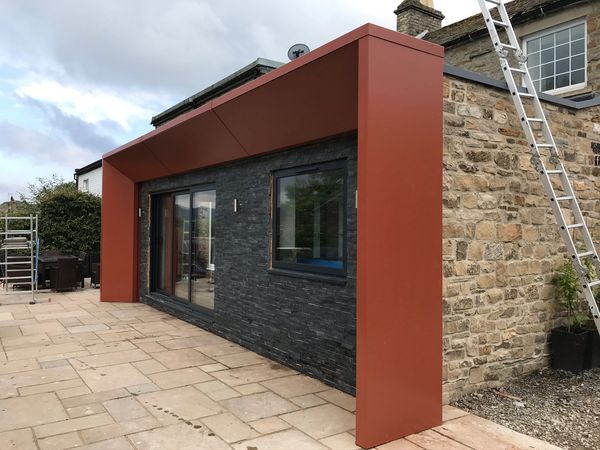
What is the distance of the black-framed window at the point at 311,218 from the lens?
15.7 ft

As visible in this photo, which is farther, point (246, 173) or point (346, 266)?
point (246, 173)

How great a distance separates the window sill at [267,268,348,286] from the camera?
15.0 feet

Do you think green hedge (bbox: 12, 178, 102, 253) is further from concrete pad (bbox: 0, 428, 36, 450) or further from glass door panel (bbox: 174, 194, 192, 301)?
concrete pad (bbox: 0, 428, 36, 450)

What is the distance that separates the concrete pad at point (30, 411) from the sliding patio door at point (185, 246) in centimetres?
317

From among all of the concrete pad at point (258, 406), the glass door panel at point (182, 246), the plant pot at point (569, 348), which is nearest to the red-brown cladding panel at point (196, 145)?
the glass door panel at point (182, 246)

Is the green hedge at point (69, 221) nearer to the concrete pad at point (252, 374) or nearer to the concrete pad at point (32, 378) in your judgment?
the concrete pad at point (32, 378)

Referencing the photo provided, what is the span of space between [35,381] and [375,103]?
13.7 feet

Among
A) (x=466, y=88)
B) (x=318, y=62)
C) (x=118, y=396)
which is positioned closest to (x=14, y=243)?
(x=118, y=396)

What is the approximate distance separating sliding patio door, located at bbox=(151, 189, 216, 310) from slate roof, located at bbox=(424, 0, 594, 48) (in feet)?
24.4

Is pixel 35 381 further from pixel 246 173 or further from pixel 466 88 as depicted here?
pixel 466 88

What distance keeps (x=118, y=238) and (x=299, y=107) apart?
667 centimetres

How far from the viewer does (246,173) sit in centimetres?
621

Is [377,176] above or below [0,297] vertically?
above

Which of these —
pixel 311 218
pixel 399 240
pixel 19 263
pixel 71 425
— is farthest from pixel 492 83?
pixel 19 263
